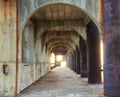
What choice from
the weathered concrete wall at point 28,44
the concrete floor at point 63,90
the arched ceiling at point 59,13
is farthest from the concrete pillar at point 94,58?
the weathered concrete wall at point 28,44

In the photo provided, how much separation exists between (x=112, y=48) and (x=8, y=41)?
4901 mm

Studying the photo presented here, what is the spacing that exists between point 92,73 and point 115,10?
767 centimetres

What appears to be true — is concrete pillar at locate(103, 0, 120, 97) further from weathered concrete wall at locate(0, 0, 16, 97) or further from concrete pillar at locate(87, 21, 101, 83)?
concrete pillar at locate(87, 21, 101, 83)

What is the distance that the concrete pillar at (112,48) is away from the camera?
430 inches

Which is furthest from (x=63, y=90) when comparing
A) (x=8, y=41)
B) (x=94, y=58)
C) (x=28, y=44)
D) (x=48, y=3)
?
(x=28, y=44)

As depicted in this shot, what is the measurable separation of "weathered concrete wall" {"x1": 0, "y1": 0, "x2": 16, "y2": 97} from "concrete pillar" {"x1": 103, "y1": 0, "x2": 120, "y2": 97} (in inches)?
171

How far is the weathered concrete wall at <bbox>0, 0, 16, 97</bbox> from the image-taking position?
11914mm

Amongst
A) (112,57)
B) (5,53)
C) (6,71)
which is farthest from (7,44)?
(112,57)

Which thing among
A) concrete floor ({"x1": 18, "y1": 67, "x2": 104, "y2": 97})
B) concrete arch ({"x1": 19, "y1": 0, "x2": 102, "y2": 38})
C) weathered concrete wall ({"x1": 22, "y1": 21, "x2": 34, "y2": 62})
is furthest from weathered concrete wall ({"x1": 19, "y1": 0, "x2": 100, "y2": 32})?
weathered concrete wall ({"x1": 22, "y1": 21, "x2": 34, "y2": 62})

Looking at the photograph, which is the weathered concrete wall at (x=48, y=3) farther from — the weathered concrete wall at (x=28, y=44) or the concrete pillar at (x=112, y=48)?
the weathered concrete wall at (x=28, y=44)

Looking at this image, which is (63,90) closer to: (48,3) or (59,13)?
(48,3)

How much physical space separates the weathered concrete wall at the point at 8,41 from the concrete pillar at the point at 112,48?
435 centimetres

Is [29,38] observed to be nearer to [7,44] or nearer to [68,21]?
[68,21]

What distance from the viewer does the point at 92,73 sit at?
17891 mm
